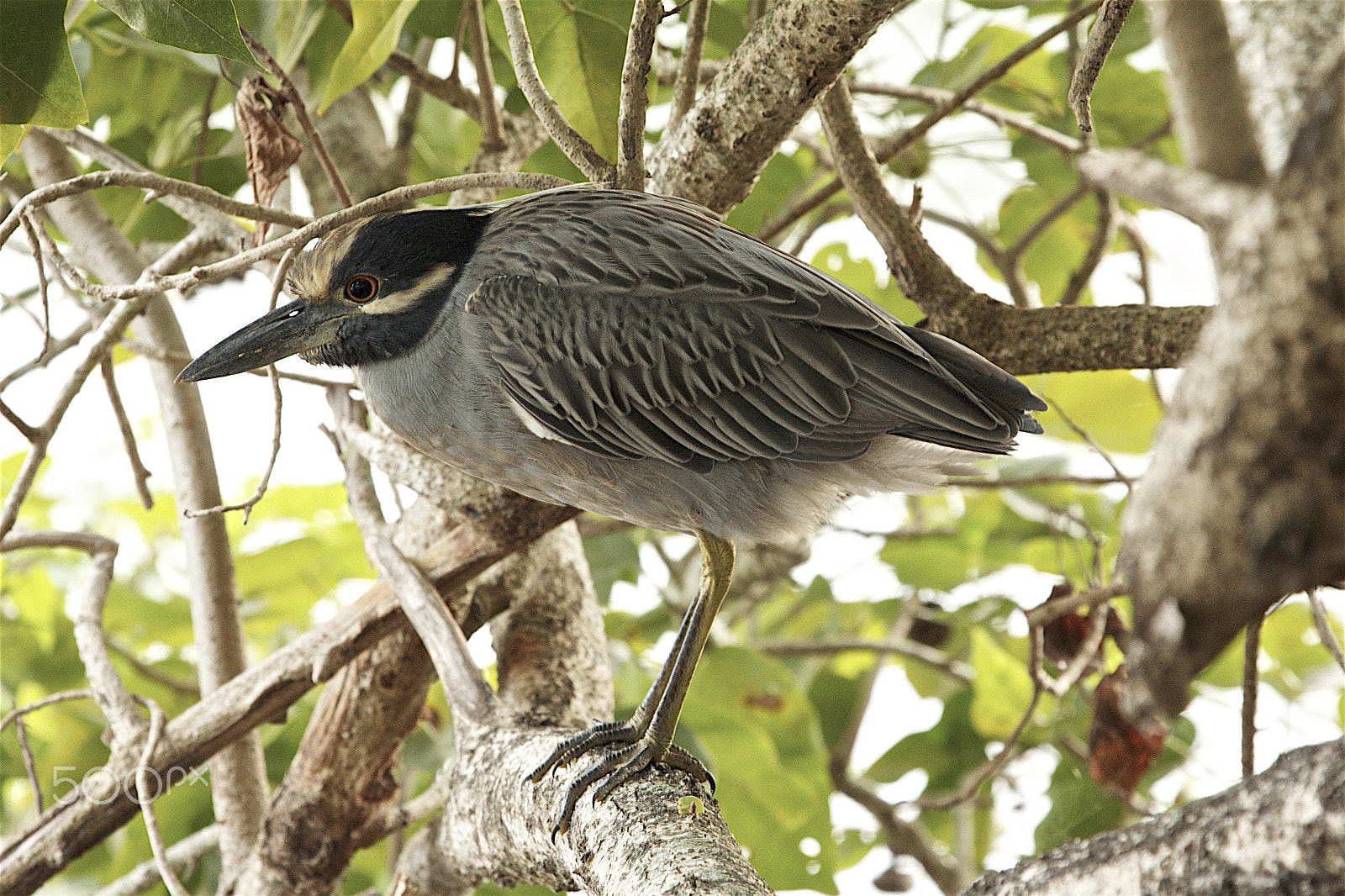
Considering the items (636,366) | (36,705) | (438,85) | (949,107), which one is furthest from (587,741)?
(438,85)

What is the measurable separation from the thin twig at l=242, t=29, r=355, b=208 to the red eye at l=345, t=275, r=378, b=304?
0.18 metres

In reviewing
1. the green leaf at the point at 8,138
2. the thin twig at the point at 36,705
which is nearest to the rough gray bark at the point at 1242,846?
the green leaf at the point at 8,138

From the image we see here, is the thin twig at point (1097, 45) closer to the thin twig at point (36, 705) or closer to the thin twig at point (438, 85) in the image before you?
the thin twig at point (438, 85)

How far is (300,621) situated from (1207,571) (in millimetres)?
2679

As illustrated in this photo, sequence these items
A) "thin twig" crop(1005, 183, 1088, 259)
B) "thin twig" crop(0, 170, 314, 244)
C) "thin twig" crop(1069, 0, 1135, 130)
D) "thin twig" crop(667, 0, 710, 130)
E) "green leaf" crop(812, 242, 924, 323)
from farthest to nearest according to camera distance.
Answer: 1. "thin twig" crop(1005, 183, 1088, 259)
2. "green leaf" crop(812, 242, 924, 323)
3. "thin twig" crop(667, 0, 710, 130)
4. "thin twig" crop(0, 170, 314, 244)
5. "thin twig" crop(1069, 0, 1135, 130)

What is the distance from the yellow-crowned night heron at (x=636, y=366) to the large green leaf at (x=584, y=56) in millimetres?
98

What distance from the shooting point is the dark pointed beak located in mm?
1323

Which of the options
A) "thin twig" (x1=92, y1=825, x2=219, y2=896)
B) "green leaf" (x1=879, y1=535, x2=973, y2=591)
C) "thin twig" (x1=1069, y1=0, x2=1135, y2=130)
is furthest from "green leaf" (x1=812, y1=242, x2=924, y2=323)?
"thin twig" (x1=92, y1=825, x2=219, y2=896)

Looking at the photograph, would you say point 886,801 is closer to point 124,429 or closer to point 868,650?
point 868,650

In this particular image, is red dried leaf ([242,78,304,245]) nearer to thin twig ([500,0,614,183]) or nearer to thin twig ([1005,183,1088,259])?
thin twig ([500,0,614,183])

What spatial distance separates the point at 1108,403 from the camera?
2.19m

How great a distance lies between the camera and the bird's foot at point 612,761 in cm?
129

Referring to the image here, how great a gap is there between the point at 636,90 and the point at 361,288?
1.51 feet

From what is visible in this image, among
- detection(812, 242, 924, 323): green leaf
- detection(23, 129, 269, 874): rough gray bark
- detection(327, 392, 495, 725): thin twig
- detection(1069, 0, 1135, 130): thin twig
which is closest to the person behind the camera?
detection(1069, 0, 1135, 130): thin twig
